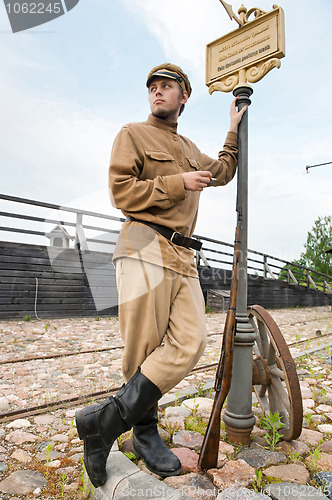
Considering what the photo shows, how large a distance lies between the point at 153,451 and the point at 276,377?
101 cm

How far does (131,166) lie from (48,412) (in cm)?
199

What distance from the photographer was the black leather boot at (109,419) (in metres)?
1.66

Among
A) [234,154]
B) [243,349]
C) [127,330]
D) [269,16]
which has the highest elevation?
[269,16]

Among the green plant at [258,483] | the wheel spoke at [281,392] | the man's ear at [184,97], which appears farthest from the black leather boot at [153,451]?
the man's ear at [184,97]

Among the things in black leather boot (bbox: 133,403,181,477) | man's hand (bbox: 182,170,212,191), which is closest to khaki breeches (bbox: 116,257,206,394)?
black leather boot (bbox: 133,403,181,477)

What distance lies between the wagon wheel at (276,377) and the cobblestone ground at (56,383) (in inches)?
14.5

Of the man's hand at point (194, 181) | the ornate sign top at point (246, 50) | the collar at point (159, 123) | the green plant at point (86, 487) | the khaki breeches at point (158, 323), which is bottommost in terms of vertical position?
the green plant at point (86, 487)

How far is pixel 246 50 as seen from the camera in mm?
2455

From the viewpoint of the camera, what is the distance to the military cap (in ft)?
6.51

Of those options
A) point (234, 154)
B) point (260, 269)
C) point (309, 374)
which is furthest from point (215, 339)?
point (260, 269)

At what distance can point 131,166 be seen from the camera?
1.82m

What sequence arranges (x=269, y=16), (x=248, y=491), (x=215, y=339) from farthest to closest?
(x=215, y=339)
(x=269, y=16)
(x=248, y=491)

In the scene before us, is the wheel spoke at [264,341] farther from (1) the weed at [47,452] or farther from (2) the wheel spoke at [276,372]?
(1) the weed at [47,452]

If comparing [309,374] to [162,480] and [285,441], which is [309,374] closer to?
[285,441]
